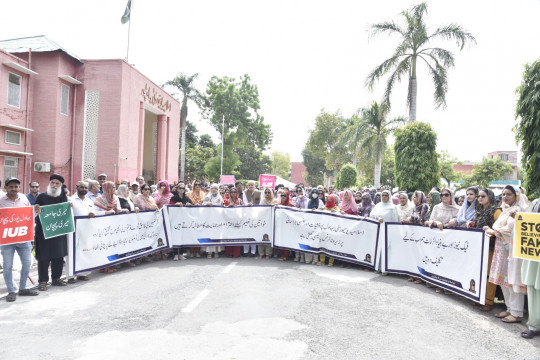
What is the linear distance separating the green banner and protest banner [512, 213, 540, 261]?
271 inches

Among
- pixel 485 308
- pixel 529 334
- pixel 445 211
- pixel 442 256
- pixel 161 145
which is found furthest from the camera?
pixel 161 145

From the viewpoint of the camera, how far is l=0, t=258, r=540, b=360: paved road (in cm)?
388

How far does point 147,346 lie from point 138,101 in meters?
19.8

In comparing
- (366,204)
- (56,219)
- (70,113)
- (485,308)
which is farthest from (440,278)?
(70,113)

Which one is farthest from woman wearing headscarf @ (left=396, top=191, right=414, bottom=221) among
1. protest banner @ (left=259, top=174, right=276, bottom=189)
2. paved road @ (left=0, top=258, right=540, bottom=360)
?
protest banner @ (left=259, top=174, right=276, bottom=189)

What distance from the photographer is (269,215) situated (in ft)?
30.7

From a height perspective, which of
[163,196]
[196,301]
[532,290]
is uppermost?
[163,196]

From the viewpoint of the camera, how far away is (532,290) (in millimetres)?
4875

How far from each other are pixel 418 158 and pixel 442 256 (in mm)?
10666

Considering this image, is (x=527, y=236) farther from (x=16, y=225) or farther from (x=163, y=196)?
(x=163, y=196)

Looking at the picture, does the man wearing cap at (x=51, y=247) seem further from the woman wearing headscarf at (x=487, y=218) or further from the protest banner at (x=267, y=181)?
the protest banner at (x=267, y=181)

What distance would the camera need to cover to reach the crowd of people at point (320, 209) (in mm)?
5186

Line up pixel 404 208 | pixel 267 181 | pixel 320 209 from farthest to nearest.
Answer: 1. pixel 267 181
2. pixel 320 209
3. pixel 404 208

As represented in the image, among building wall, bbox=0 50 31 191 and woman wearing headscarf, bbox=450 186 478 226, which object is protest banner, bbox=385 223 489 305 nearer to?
woman wearing headscarf, bbox=450 186 478 226
